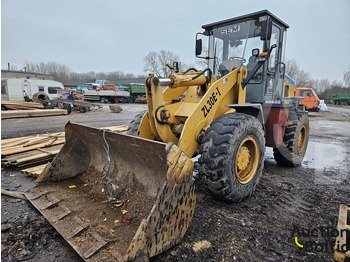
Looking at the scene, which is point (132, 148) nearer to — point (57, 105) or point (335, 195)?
point (335, 195)

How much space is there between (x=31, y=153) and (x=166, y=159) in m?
4.37

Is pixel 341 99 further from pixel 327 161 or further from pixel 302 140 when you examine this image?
pixel 302 140

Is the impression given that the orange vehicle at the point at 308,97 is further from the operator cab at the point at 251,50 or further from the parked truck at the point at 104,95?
the parked truck at the point at 104,95

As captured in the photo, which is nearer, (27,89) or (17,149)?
(17,149)

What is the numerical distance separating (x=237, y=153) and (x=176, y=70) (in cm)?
223

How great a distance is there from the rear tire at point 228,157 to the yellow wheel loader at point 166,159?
13mm

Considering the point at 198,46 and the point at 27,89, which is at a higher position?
the point at 198,46

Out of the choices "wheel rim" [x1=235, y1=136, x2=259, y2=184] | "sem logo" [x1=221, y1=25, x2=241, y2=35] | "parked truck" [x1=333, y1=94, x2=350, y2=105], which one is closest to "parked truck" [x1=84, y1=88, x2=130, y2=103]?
"sem logo" [x1=221, y1=25, x2=241, y2=35]

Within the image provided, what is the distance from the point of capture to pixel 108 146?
337 centimetres

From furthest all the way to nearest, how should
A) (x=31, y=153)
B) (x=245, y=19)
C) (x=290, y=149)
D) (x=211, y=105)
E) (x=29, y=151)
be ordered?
1. (x=29, y=151)
2. (x=31, y=153)
3. (x=290, y=149)
4. (x=245, y=19)
5. (x=211, y=105)

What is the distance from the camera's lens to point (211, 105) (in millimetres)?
3447

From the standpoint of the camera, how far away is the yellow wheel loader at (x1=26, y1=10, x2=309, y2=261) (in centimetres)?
223

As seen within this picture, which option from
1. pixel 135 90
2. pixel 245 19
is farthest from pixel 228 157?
pixel 135 90

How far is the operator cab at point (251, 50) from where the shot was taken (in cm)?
428
